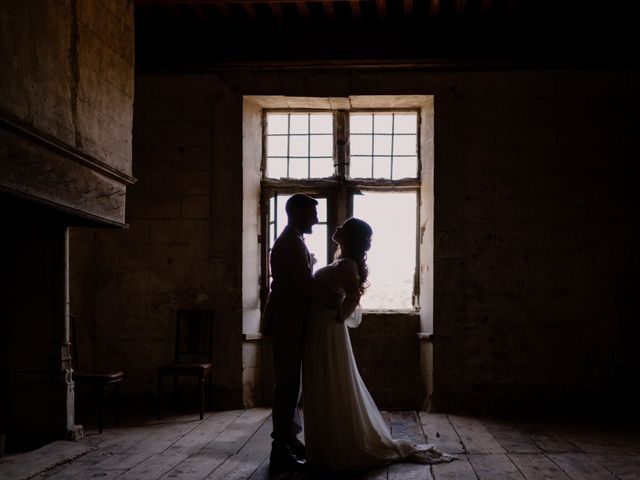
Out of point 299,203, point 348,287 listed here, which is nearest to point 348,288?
point 348,287

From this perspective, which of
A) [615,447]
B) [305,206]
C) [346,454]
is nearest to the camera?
[346,454]

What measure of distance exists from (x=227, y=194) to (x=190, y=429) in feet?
7.48

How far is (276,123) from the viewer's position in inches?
290

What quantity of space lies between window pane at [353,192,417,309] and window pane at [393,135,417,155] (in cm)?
44

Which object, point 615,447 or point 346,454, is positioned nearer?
point 346,454

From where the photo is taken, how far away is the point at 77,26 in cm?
462

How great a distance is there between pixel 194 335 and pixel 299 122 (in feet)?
7.97

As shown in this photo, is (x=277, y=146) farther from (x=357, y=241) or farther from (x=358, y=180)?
(x=357, y=241)

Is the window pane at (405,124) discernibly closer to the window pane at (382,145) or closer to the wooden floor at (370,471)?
the window pane at (382,145)

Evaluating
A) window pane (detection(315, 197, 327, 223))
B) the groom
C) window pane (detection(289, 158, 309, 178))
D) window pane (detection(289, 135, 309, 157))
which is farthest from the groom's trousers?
window pane (detection(289, 135, 309, 157))

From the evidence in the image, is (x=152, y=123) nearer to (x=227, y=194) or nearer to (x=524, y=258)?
(x=227, y=194)

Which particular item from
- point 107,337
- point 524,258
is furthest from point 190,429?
point 524,258

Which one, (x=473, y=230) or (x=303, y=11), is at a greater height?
(x=303, y=11)

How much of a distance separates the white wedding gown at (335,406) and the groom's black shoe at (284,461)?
0.31 ft
